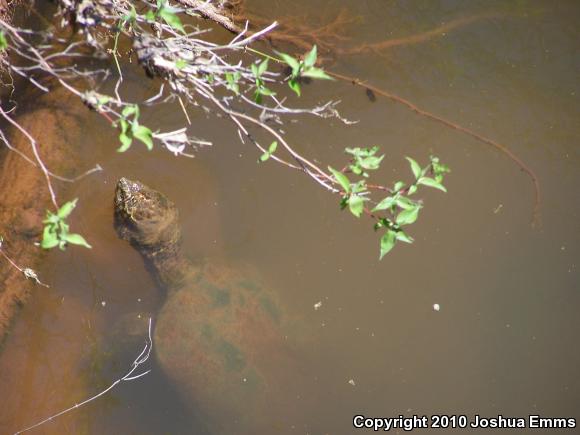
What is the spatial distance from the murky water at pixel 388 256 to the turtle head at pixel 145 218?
11 cm

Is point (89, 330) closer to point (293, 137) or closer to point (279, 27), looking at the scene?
point (293, 137)

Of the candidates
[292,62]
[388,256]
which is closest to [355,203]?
[292,62]

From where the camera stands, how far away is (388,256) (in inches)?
151

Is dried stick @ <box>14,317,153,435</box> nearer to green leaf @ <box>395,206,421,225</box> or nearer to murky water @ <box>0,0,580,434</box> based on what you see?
murky water @ <box>0,0,580,434</box>

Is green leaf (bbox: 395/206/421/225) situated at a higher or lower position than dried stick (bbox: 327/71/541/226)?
higher

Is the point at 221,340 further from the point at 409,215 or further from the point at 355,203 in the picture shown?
the point at 409,215

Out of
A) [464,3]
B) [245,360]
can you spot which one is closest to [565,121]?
[464,3]

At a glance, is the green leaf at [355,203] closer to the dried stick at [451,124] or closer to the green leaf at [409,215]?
the green leaf at [409,215]

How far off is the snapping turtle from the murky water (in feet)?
0.40

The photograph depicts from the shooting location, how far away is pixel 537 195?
387cm

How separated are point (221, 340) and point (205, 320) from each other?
0.20 m

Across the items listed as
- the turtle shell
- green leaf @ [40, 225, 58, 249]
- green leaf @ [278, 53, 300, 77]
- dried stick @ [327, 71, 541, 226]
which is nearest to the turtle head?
the turtle shell

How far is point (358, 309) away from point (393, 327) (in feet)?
0.96

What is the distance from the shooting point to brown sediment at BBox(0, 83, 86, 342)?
3.65 metres
